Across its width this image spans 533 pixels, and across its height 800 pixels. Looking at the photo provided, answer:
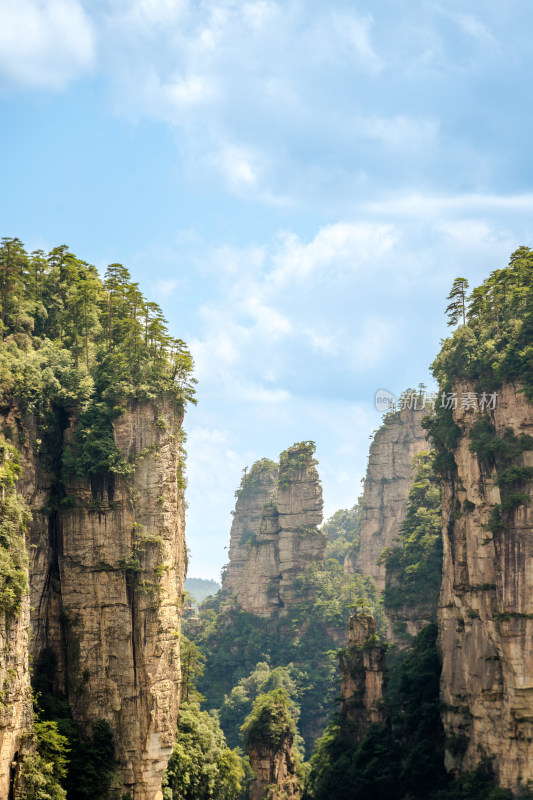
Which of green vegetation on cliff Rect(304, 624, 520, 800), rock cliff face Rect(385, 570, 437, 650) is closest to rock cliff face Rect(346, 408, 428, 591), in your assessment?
rock cliff face Rect(385, 570, 437, 650)

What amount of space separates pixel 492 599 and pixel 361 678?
13.3 meters

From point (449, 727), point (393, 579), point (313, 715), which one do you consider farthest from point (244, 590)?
point (449, 727)

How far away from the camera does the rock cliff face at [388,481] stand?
8488 centimetres

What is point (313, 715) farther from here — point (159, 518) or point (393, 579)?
point (159, 518)

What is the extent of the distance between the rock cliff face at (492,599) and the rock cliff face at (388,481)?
1666 inches

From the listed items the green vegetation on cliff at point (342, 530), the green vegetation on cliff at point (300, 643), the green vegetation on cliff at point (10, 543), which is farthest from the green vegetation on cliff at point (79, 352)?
the green vegetation on cliff at point (342, 530)

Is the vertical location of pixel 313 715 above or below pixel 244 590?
below

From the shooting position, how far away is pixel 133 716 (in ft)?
126

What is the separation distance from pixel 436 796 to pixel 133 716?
1317cm

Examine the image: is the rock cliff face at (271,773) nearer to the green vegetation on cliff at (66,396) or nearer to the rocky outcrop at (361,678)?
the rocky outcrop at (361,678)

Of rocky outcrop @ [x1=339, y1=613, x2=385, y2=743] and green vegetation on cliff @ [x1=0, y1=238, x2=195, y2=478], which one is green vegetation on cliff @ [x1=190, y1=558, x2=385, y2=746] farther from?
green vegetation on cliff @ [x1=0, y1=238, x2=195, y2=478]

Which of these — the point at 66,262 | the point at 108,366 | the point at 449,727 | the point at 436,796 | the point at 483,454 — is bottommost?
the point at 436,796

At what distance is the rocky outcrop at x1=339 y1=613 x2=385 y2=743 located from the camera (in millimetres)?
47531

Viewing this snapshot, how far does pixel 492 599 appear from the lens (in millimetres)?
37938
